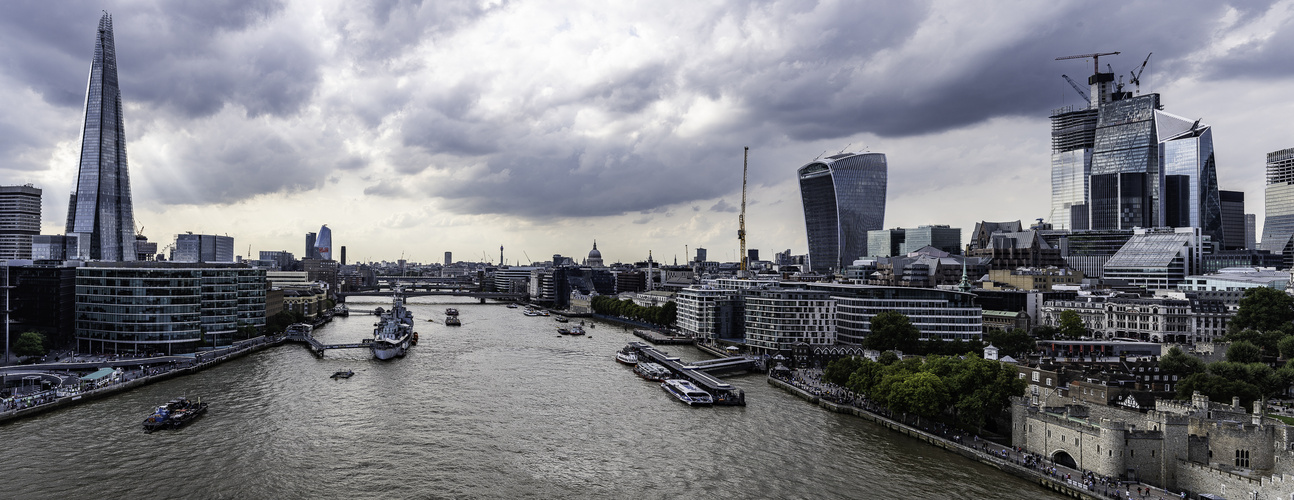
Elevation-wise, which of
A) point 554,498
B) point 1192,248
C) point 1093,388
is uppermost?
point 1192,248

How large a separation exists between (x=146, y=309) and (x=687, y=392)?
5558 centimetres

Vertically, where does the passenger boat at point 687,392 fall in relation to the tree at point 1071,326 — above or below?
below

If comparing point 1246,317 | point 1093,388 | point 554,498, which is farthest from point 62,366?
point 1246,317

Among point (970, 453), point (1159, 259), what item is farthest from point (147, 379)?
point (1159, 259)

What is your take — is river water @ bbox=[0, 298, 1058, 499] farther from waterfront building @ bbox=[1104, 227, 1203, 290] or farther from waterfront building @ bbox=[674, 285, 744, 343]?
waterfront building @ bbox=[1104, 227, 1203, 290]

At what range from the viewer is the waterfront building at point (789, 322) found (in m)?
79.9

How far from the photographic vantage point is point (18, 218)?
190875 millimetres

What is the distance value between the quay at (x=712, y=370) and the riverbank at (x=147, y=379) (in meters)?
42.1

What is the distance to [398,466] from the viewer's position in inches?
1448

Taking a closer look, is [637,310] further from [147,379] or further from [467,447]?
[467,447]

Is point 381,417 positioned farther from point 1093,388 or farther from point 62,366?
point 1093,388

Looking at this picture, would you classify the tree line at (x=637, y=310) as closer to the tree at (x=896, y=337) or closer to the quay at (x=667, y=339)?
the quay at (x=667, y=339)

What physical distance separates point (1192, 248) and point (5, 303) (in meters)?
162

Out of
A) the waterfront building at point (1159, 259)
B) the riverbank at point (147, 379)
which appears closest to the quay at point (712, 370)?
the riverbank at point (147, 379)
